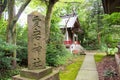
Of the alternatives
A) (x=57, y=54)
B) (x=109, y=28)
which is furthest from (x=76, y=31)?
(x=57, y=54)

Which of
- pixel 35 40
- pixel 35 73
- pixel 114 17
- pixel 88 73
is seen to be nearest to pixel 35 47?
pixel 35 40

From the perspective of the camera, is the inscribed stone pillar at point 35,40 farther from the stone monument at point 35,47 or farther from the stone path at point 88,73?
the stone path at point 88,73

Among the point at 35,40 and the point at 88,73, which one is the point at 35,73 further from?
the point at 88,73

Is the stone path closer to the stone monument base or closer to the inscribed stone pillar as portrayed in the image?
the stone monument base

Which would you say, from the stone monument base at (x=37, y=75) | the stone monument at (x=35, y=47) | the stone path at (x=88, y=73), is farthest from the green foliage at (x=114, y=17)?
the stone monument base at (x=37, y=75)

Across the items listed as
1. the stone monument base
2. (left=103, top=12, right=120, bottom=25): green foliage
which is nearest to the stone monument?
the stone monument base

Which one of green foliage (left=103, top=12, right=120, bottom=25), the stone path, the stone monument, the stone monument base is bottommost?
the stone path

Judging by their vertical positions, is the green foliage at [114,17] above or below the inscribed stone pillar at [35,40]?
above

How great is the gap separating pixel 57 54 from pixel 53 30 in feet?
7.99

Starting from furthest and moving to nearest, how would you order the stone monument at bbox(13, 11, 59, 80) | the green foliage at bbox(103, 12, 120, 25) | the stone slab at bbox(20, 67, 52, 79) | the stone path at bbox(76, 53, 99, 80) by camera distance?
the stone path at bbox(76, 53, 99, 80), the green foliage at bbox(103, 12, 120, 25), the stone monument at bbox(13, 11, 59, 80), the stone slab at bbox(20, 67, 52, 79)

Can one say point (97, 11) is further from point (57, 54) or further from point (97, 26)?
point (57, 54)

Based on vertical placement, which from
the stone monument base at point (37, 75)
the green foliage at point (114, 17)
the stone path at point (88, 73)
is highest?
the green foliage at point (114, 17)

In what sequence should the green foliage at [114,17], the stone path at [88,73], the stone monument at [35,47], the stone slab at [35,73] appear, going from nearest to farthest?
the stone slab at [35,73] → the stone monument at [35,47] → the green foliage at [114,17] → the stone path at [88,73]

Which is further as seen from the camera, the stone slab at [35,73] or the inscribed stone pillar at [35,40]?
the inscribed stone pillar at [35,40]
